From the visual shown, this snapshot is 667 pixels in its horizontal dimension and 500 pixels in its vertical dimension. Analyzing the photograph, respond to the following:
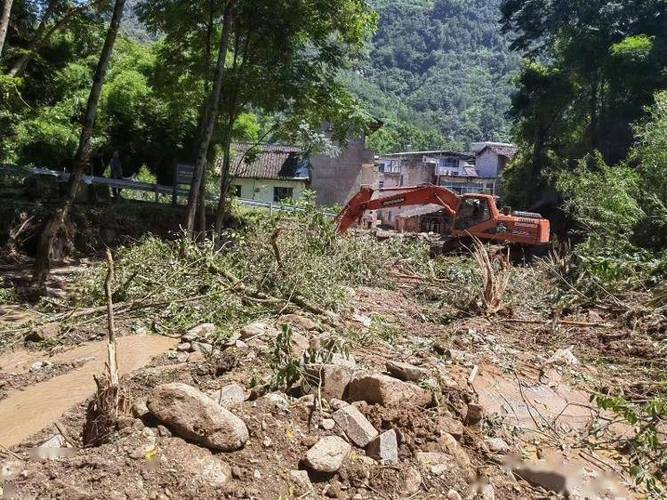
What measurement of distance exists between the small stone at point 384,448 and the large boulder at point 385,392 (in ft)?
1.20

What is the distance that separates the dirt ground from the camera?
3.19 metres

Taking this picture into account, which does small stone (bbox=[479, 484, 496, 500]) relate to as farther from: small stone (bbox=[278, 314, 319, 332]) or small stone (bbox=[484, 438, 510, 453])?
small stone (bbox=[278, 314, 319, 332])

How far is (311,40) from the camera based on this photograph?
1356 centimetres

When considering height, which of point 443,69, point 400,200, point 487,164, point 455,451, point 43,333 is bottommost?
point 455,451

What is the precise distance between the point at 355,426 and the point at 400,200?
1193 cm

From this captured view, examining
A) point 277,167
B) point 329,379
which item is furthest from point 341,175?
point 329,379

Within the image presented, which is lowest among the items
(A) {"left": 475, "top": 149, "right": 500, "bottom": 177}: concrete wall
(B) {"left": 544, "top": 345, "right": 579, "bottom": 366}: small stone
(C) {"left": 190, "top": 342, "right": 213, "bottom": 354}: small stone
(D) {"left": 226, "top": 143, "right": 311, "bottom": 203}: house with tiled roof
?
(B) {"left": 544, "top": 345, "right": 579, "bottom": 366}: small stone

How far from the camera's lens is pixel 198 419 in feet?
11.3

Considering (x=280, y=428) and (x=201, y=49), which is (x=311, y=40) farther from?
(x=280, y=428)

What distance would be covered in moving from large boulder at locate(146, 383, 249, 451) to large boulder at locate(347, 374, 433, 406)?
1.01 m

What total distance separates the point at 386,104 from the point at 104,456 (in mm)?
107967

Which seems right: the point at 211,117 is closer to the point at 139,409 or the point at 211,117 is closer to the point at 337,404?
the point at 337,404

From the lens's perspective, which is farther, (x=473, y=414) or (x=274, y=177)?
(x=274, y=177)

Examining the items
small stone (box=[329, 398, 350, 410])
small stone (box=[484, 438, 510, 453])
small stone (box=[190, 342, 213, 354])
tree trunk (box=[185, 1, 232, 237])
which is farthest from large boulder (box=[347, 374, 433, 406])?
tree trunk (box=[185, 1, 232, 237])
